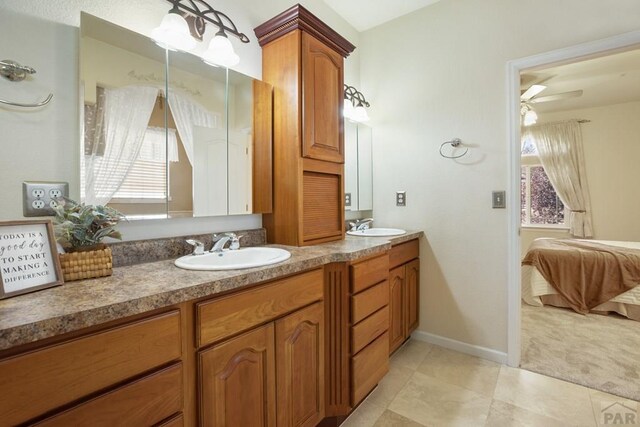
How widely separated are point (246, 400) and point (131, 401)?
15.0 inches

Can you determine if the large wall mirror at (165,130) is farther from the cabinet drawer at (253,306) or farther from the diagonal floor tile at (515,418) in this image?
the diagonal floor tile at (515,418)

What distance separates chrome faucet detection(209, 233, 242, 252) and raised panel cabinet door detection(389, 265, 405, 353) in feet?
3.35

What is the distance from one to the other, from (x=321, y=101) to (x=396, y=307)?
1.43m

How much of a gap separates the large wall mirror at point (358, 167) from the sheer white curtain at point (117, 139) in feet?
4.94

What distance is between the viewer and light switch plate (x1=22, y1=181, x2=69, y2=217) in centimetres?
95

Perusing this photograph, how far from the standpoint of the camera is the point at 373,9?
7.59 ft

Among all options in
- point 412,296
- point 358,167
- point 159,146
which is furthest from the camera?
point 358,167

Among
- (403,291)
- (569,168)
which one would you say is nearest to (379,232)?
(403,291)

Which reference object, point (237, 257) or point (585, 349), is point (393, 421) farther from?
point (585, 349)

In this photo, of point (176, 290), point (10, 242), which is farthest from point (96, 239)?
point (176, 290)

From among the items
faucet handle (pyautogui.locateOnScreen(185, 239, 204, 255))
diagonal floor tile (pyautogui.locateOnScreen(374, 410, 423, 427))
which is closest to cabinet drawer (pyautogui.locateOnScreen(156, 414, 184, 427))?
faucet handle (pyautogui.locateOnScreen(185, 239, 204, 255))

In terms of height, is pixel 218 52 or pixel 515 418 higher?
pixel 218 52

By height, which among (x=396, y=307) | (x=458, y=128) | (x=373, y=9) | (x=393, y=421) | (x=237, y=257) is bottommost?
(x=393, y=421)

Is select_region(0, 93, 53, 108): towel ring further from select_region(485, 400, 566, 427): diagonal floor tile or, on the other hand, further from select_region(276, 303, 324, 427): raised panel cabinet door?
select_region(485, 400, 566, 427): diagonal floor tile
